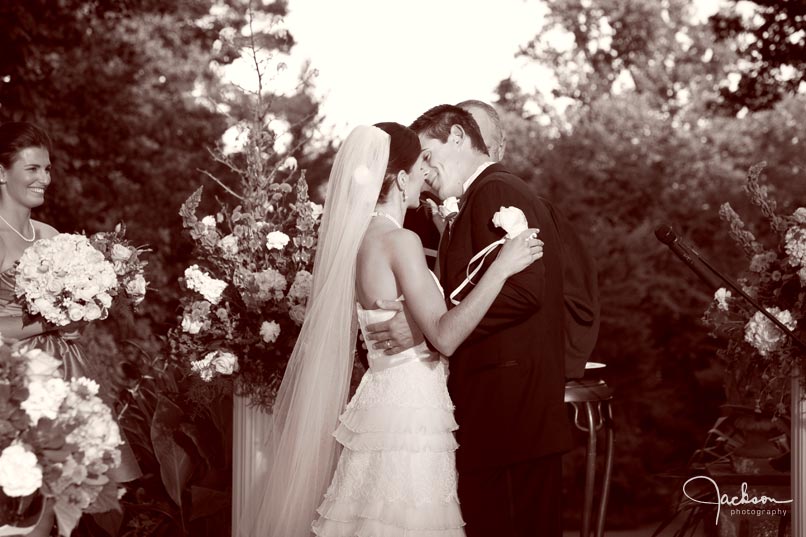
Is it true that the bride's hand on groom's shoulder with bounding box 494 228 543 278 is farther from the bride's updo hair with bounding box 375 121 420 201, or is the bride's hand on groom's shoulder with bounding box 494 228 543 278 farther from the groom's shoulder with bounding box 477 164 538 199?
the bride's updo hair with bounding box 375 121 420 201

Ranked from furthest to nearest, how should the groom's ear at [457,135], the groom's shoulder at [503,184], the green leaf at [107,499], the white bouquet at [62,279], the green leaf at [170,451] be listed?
the green leaf at [170,451] → the white bouquet at [62,279] → the groom's ear at [457,135] → the groom's shoulder at [503,184] → the green leaf at [107,499]

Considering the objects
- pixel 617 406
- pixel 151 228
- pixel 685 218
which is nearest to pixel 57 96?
pixel 151 228

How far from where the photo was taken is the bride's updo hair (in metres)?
3.66

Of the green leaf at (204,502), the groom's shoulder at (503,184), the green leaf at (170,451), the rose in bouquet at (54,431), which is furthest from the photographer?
the green leaf at (170,451)

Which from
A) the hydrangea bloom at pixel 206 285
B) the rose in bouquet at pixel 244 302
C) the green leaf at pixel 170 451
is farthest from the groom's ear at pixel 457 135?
the green leaf at pixel 170 451

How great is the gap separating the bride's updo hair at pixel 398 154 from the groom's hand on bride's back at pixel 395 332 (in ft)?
1.47

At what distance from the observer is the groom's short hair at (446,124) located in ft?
12.7

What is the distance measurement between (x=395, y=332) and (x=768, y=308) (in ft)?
6.31

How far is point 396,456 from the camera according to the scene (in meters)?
3.45

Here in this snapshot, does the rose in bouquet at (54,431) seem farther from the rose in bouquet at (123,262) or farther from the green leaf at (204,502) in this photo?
the green leaf at (204,502)

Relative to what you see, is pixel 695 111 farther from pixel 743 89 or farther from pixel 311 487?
pixel 311 487

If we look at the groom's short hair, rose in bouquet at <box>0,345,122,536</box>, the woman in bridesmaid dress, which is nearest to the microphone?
the groom's short hair

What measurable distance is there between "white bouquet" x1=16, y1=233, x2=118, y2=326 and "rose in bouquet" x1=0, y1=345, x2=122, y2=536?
140 cm

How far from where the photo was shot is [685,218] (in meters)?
15.2
